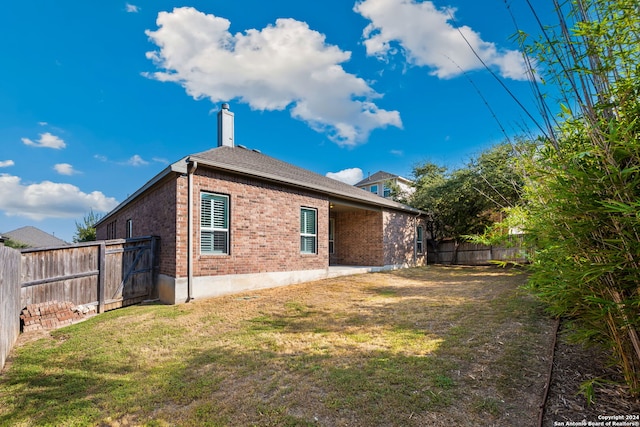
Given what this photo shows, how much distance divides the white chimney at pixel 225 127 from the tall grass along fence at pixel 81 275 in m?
5.26

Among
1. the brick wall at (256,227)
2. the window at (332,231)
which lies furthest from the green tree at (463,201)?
the brick wall at (256,227)

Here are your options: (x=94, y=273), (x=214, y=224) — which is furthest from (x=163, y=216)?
(x=94, y=273)

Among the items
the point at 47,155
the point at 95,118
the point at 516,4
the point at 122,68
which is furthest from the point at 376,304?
the point at 47,155

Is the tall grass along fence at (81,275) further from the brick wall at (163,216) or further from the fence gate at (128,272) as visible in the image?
the brick wall at (163,216)

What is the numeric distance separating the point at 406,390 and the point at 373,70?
11.7m

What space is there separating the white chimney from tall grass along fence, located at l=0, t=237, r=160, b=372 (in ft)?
17.2

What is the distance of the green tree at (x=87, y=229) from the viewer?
89.3 feet

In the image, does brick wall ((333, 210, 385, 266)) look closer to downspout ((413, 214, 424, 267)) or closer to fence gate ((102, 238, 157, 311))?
downspout ((413, 214, 424, 267))

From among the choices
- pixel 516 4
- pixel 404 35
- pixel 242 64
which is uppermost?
pixel 242 64

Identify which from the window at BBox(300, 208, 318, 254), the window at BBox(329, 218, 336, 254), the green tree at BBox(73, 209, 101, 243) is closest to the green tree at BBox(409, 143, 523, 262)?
the window at BBox(329, 218, 336, 254)

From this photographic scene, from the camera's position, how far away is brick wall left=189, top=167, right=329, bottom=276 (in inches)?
297

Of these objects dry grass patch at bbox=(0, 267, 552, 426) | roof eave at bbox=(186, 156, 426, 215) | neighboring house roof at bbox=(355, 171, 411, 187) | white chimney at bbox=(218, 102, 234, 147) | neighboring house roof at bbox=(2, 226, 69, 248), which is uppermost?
neighboring house roof at bbox=(355, 171, 411, 187)

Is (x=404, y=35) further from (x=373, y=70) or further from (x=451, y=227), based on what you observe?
(x=451, y=227)

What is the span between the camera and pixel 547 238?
7.62ft
